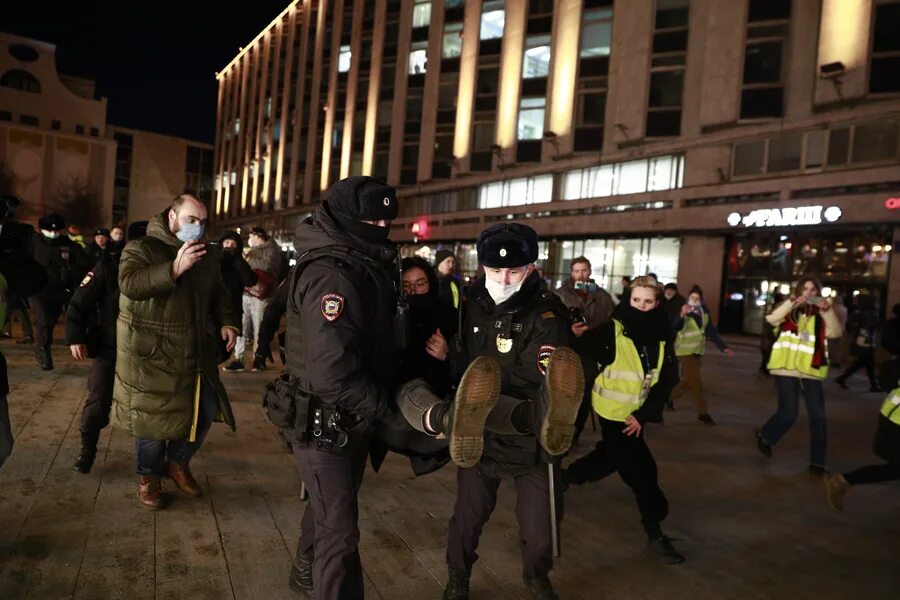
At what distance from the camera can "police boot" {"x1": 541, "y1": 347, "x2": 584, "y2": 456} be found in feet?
7.99

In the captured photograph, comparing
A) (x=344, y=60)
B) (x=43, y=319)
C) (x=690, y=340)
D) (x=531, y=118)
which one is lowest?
(x=43, y=319)

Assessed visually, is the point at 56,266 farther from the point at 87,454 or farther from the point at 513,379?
the point at 513,379

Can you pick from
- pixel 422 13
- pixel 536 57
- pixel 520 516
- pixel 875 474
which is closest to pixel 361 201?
pixel 520 516

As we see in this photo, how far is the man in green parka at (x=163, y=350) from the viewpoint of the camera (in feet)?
12.3

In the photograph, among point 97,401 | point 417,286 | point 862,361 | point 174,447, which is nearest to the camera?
point 417,286

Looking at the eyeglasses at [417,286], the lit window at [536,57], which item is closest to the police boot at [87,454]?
the eyeglasses at [417,286]

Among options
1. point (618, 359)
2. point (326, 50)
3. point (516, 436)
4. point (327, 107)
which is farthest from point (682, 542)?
point (326, 50)

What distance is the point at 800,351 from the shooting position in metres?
5.81

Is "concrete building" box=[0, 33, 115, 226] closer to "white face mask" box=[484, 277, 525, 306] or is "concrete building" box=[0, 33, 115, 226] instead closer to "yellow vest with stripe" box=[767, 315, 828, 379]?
"yellow vest with stripe" box=[767, 315, 828, 379]

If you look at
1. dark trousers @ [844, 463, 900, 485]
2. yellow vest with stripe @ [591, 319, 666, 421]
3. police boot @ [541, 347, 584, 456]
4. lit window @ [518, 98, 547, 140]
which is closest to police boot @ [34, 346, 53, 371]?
yellow vest with stripe @ [591, 319, 666, 421]

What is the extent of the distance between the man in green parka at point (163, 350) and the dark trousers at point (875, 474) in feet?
15.4

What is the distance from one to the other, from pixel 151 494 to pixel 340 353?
2.53 m

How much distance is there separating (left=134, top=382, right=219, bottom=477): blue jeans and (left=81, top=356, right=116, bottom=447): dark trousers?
630 mm

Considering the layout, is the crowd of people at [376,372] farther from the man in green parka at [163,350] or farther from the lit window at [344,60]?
the lit window at [344,60]
